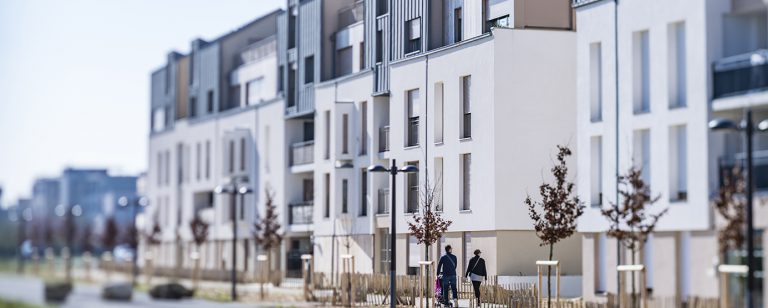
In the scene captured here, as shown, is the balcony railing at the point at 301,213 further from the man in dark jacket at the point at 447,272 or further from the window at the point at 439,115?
the man in dark jacket at the point at 447,272

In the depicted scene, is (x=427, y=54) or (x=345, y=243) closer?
(x=427, y=54)

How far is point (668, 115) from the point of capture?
32219mm

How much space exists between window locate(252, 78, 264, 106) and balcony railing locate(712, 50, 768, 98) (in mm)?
37841

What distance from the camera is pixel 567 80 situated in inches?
1639

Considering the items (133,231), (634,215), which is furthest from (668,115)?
(133,231)

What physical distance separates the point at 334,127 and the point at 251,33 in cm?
1502

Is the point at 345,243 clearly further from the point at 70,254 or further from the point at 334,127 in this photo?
the point at 70,254

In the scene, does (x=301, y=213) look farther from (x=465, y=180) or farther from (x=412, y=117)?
(x=465, y=180)

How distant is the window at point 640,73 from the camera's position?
33.4 metres

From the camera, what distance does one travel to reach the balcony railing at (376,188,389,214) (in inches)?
1931

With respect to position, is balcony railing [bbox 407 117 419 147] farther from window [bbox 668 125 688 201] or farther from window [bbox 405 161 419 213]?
window [bbox 668 125 688 201]

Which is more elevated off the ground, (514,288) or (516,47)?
(516,47)

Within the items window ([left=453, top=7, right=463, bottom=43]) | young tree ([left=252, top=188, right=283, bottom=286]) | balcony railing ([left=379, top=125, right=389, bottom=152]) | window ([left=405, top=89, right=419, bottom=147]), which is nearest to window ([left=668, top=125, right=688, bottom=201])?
window ([left=453, top=7, right=463, bottom=43])

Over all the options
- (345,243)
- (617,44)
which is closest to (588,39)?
(617,44)
